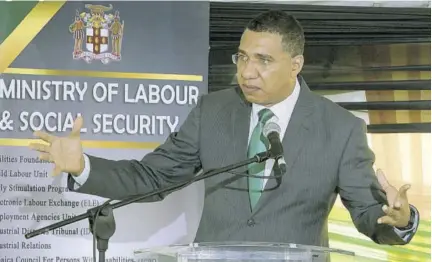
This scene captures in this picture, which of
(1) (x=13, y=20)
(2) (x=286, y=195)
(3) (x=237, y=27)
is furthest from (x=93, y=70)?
(2) (x=286, y=195)

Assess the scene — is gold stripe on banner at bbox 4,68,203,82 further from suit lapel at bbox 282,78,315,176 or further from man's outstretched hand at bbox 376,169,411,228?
man's outstretched hand at bbox 376,169,411,228

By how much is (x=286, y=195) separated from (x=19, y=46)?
1.88 metres

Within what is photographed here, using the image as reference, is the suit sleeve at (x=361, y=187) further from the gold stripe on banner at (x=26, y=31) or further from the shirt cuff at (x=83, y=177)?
the gold stripe on banner at (x=26, y=31)

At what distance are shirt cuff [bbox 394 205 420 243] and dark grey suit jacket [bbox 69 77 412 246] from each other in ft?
0.33

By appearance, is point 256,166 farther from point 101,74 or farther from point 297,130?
point 101,74

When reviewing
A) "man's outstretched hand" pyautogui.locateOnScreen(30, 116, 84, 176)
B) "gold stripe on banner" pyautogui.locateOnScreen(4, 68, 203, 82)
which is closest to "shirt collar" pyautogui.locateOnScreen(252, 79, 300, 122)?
"man's outstretched hand" pyautogui.locateOnScreen(30, 116, 84, 176)

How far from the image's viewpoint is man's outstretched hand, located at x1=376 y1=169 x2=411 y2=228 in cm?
213

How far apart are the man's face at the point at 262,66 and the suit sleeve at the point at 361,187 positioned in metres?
0.32

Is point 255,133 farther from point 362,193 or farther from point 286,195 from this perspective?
point 362,193

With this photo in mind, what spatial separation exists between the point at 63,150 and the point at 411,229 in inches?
42.8

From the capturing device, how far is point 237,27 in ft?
13.3

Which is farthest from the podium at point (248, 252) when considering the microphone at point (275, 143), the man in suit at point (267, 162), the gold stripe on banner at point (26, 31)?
the gold stripe on banner at point (26, 31)

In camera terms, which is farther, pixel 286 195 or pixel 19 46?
pixel 19 46

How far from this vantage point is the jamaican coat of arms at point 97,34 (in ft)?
12.7
